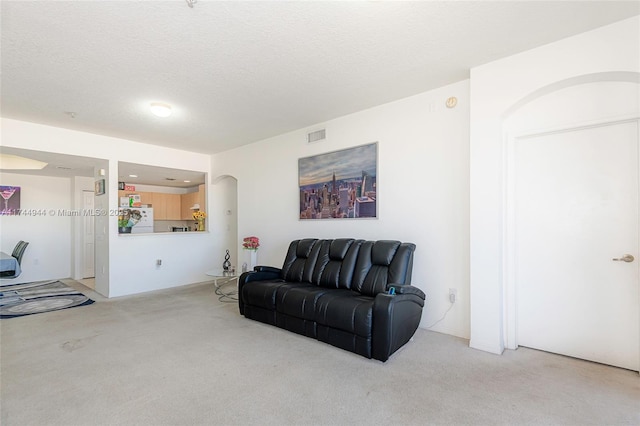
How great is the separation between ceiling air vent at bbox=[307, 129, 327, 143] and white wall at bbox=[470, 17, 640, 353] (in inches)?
80.8

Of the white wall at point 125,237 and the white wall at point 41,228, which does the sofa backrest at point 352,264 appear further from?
the white wall at point 41,228

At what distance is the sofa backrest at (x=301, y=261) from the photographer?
384 centimetres

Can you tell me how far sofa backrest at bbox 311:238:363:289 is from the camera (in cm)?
346

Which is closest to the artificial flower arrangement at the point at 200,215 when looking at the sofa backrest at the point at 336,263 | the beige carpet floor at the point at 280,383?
the beige carpet floor at the point at 280,383

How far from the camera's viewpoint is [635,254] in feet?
7.89

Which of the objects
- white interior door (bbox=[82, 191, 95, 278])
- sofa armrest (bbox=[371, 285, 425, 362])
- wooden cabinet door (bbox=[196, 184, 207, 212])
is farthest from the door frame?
white interior door (bbox=[82, 191, 95, 278])

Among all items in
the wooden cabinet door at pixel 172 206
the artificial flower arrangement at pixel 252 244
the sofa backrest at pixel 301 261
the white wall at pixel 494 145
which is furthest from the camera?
the wooden cabinet door at pixel 172 206

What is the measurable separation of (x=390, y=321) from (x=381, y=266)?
2.65ft

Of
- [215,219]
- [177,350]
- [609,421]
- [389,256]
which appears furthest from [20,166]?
[609,421]

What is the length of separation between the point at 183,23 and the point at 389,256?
275 centimetres

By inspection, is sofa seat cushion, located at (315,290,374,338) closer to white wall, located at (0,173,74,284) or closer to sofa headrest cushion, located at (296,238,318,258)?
sofa headrest cushion, located at (296,238,318,258)

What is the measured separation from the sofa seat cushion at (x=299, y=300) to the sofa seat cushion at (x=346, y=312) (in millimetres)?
81

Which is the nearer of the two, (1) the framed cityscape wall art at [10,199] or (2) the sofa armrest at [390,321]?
(2) the sofa armrest at [390,321]

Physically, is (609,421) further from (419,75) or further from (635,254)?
(419,75)
